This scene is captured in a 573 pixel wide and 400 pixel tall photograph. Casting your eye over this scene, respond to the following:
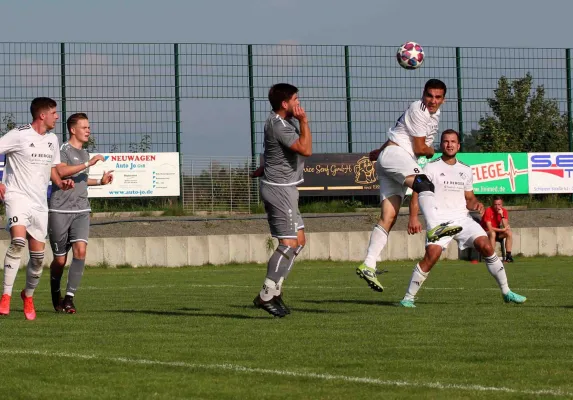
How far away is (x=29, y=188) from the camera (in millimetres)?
11703

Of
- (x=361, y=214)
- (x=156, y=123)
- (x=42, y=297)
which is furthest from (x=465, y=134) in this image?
(x=42, y=297)

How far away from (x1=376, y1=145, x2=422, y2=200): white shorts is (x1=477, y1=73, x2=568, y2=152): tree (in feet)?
74.5

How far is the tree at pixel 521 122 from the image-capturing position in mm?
35062

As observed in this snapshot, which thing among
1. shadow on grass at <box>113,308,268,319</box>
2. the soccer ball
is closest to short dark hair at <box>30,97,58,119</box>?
shadow on grass at <box>113,308,268,319</box>

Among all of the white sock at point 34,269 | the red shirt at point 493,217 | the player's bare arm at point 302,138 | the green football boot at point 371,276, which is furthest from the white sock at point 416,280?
the red shirt at point 493,217

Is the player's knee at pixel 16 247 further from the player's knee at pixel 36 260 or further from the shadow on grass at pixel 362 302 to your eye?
the shadow on grass at pixel 362 302

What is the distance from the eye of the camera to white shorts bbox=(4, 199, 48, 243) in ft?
38.0

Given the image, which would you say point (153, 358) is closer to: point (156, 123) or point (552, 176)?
point (156, 123)

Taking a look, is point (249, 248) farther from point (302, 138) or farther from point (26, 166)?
point (302, 138)

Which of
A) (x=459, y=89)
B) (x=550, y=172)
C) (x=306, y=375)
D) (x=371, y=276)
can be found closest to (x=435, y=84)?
(x=371, y=276)

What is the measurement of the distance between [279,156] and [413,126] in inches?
86.9

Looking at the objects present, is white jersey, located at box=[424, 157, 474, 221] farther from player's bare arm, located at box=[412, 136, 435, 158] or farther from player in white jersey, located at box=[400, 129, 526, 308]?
player's bare arm, located at box=[412, 136, 435, 158]

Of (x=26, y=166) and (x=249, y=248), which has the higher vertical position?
(x=26, y=166)

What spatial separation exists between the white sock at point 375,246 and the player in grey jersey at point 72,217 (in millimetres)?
2919
